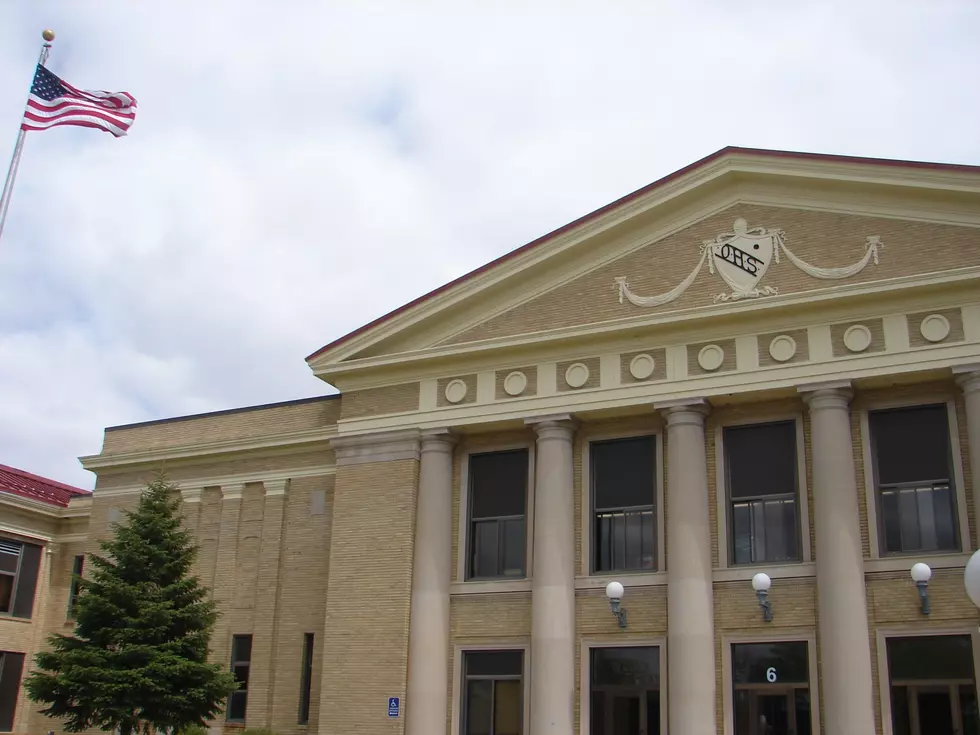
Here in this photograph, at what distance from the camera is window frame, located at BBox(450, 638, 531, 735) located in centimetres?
2256

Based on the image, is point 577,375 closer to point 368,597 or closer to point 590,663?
point 590,663

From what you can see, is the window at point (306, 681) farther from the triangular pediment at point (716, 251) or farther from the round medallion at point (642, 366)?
the round medallion at point (642, 366)

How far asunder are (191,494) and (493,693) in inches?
414

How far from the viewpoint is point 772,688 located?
2044 cm

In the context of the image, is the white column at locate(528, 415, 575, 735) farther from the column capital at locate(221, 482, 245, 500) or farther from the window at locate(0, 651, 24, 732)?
the window at locate(0, 651, 24, 732)

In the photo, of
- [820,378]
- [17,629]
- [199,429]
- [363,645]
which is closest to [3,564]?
[17,629]

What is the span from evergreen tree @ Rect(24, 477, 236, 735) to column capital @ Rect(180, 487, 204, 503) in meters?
4.67

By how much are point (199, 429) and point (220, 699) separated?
318 inches

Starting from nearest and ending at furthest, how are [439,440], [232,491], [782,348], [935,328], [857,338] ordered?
[935,328]
[857,338]
[782,348]
[439,440]
[232,491]

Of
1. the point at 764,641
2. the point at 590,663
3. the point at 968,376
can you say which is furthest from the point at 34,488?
the point at 968,376

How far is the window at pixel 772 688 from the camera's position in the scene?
20125 millimetres

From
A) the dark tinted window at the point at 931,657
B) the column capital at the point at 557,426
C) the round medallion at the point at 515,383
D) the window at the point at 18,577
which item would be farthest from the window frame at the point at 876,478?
the window at the point at 18,577

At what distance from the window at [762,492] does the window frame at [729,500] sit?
8cm

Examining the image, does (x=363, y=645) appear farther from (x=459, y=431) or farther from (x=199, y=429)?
(x=199, y=429)
